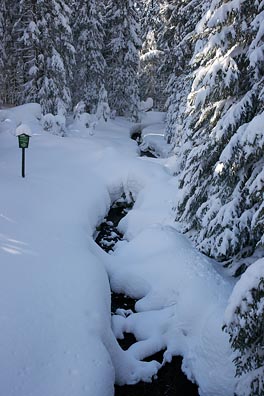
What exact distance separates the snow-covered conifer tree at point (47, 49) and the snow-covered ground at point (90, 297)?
10564 mm

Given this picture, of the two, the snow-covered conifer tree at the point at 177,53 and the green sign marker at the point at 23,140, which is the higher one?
the snow-covered conifer tree at the point at 177,53

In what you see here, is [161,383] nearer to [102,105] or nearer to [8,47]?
[102,105]

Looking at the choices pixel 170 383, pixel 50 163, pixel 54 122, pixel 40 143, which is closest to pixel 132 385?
pixel 170 383

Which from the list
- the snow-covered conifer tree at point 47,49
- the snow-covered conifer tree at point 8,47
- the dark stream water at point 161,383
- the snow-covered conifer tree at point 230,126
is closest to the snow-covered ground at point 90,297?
the dark stream water at point 161,383

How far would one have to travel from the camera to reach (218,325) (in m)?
6.61

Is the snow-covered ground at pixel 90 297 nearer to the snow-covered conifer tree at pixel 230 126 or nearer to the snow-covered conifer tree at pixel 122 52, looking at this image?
the snow-covered conifer tree at pixel 230 126

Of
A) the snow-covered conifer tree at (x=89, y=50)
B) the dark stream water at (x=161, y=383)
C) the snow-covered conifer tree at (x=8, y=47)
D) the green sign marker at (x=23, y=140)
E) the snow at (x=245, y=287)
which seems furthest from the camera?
the snow-covered conifer tree at (x=8, y=47)

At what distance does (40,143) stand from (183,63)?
9.00 meters

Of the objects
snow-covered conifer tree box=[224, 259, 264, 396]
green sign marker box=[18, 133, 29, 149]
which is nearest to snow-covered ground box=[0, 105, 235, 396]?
green sign marker box=[18, 133, 29, 149]

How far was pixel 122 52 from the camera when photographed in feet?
91.7

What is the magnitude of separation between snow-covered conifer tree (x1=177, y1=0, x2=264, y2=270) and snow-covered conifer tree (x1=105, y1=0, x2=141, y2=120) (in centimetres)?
2033

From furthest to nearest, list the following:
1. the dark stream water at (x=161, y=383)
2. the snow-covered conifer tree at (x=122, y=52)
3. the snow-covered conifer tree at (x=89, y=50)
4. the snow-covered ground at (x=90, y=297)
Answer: the snow-covered conifer tree at (x=122, y=52), the snow-covered conifer tree at (x=89, y=50), the dark stream water at (x=161, y=383), the snow-covered ground at (x=90, y=297)

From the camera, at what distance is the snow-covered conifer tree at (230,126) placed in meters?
6.94

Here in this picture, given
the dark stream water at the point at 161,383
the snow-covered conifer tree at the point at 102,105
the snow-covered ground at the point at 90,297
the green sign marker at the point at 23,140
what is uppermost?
the green sign marker at the point at 23,140
